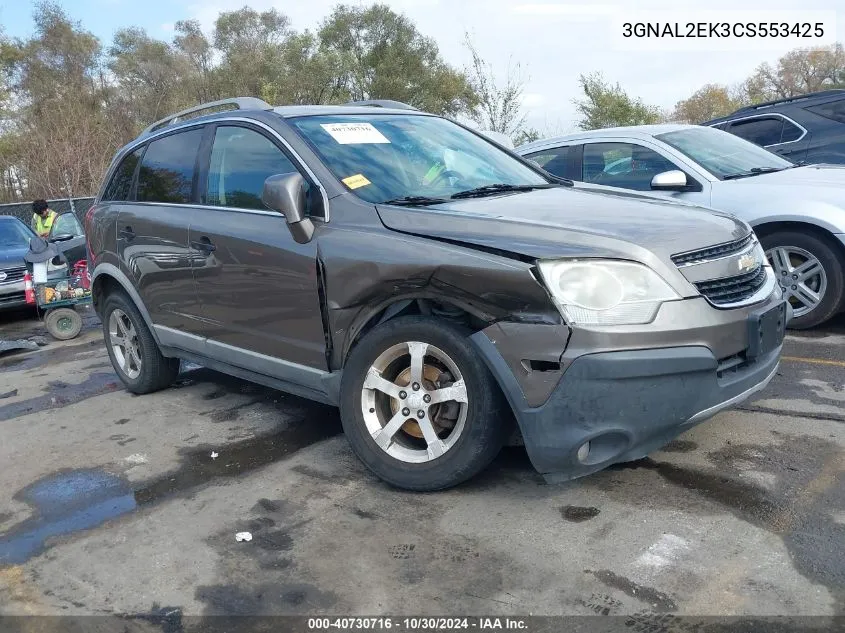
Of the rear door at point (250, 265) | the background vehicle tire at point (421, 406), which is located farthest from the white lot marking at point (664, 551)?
the rear door at point (250, 265)

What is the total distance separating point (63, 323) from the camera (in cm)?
860

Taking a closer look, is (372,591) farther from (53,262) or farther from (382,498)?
(53,262)

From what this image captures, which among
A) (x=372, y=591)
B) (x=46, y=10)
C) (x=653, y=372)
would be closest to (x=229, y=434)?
(x=372, y=591)

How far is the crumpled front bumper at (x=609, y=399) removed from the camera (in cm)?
288

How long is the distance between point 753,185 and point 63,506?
5218mm

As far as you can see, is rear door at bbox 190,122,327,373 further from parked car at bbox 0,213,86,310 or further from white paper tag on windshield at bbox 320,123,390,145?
parked car at bbox 0,213,86,310

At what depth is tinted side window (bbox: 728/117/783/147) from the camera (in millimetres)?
9148

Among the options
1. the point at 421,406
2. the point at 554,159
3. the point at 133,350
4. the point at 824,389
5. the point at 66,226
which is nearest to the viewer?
the point at 421,406

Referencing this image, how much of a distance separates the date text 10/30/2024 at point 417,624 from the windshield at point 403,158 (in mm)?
1921

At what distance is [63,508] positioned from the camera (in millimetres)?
3695

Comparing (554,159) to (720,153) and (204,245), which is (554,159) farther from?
(204,245)

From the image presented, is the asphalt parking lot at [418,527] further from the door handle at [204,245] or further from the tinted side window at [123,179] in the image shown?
the tinted side window at [123,179]

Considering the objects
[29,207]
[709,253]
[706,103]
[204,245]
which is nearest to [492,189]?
[709,253]

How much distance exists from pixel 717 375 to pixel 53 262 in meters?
8.44
